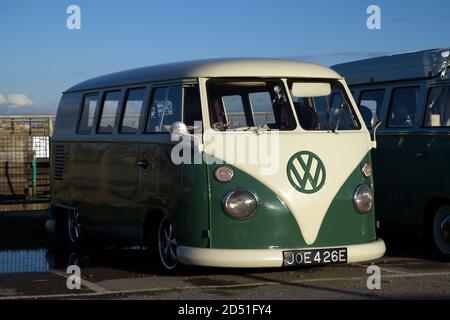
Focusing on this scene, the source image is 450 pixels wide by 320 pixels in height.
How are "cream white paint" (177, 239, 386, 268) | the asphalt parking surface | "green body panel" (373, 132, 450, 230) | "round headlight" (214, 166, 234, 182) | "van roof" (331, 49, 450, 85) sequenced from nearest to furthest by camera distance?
the asphalt parking surface < "cream white paint" (177, 239, 386, 268) < "round headlight" (214, 166, 234, 182) < "green body panel" (373, 132, 450, 230) < "van roof" (331, 49, 450, 85)

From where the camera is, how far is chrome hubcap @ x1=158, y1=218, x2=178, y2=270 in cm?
972

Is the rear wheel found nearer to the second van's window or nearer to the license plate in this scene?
the second van's window

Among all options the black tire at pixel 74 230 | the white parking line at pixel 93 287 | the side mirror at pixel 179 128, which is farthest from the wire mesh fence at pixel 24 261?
the side mirror at pixel 179 128

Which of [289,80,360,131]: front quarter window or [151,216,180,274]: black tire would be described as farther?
[289,80,360,131]: front quarter window

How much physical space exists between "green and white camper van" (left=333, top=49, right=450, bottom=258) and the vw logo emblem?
2.03 meters

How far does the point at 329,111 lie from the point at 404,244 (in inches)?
136

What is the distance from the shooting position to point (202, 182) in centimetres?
912

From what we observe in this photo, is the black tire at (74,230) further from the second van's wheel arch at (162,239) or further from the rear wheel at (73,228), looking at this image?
the second van's wheel arch at (162,239)

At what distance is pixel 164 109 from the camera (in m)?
10.0

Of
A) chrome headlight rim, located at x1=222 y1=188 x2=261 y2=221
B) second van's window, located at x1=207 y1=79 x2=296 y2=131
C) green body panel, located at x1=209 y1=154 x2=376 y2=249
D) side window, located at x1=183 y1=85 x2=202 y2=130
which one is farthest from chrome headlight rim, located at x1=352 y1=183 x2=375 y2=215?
side window, located at x1=183 y1=85 x2=202 y2=130

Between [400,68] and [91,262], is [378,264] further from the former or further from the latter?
[91,262]

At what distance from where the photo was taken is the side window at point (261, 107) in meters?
10.1

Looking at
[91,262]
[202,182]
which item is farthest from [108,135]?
[202,182]

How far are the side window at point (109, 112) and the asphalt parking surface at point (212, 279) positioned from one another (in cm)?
169
